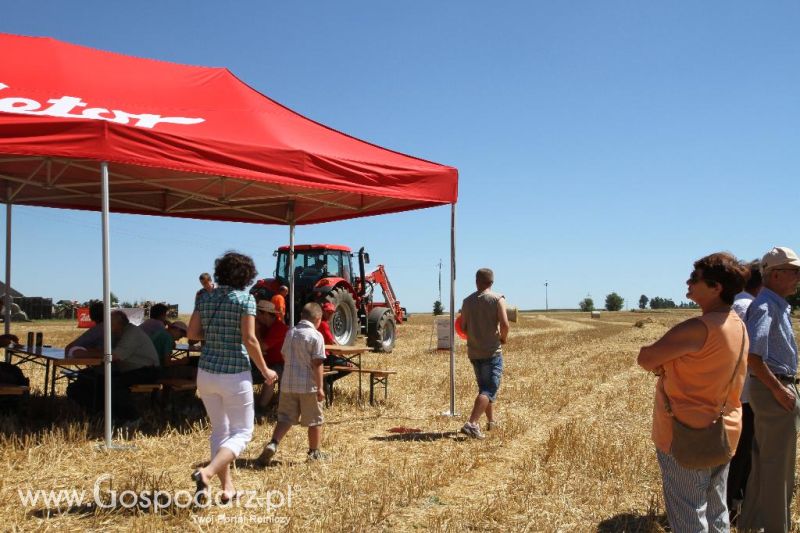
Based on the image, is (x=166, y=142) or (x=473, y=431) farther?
(x=473, y=431)

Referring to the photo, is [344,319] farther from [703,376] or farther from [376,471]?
[703,376]

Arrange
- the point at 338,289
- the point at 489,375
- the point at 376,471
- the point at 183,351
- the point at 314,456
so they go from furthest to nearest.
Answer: the point at 338,289
the point at 183,351
the point at 489,375
the point at 314,456
the point at 376,471

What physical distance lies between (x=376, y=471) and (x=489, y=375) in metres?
1.85

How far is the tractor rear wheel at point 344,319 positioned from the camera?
14.9m

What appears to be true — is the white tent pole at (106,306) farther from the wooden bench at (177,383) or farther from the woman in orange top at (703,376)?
the woman in orange top at (703,376)

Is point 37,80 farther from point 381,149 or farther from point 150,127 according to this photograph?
point 381,149

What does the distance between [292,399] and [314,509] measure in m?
1.35

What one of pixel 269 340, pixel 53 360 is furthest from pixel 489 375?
pixel 53 360

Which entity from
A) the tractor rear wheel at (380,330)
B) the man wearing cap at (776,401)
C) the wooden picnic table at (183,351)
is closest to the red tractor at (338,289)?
the tractor rear wheel at (380,330)

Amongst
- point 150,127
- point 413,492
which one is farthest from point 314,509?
point 150,127

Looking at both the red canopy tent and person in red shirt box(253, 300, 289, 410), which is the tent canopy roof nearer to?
the red canopy tent

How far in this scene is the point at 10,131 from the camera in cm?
Result: 553

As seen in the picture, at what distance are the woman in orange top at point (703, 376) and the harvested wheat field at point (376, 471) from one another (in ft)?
3.63

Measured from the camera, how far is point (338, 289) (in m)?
15.0
